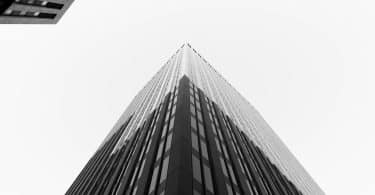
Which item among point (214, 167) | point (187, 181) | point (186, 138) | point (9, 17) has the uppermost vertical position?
point (9, 17)

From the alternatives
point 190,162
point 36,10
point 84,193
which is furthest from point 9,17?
point 190,162

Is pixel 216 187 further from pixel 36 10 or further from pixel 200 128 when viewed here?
pixel 36 10

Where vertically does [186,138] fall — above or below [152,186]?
above

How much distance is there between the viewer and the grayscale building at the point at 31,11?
33.9 metres

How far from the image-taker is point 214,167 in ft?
88.8

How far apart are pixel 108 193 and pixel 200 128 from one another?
1292cm

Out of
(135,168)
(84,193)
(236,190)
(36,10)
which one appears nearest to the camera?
(236,190)

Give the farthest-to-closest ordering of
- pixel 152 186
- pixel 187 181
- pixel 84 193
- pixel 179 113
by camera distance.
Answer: pixel 84 193 → pixel 179 113 → pixel 152 186 → pixel 187 181

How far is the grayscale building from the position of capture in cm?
3394

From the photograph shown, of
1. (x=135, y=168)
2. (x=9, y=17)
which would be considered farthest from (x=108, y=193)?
(x=9, y=17)

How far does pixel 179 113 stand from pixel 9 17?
24.2 m

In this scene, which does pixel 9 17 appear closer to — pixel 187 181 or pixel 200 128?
pixel 200 128

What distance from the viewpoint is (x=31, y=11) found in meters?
39.1

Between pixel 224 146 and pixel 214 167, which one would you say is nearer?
pixel 214 167
